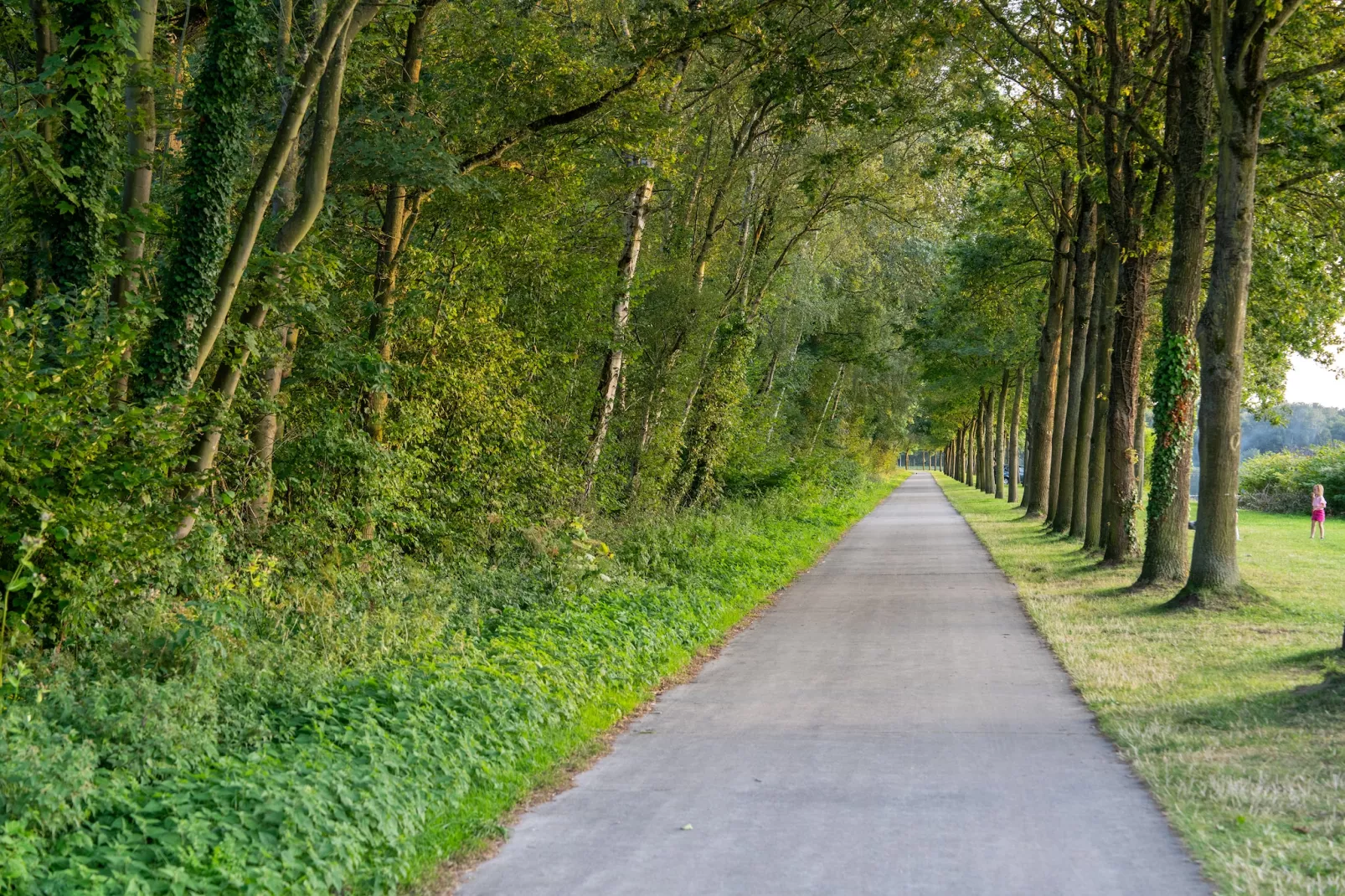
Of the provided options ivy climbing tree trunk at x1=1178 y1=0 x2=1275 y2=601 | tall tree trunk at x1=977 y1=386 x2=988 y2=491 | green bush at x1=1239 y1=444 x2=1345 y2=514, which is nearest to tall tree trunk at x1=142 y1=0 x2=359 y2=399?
ivy climbing tree trunk at x1=1178 y1=0 x2=1275 y2=601

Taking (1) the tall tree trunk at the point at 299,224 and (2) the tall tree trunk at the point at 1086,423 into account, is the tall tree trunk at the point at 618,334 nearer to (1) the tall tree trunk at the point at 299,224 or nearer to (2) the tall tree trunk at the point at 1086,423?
(1) the tall tree trunk at the point at 299,224

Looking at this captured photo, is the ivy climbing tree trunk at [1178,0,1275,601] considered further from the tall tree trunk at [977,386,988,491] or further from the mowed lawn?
the tall tree trunk at [977,386,988,491]

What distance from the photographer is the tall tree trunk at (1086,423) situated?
23453 mm

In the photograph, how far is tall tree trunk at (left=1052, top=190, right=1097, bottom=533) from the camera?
81.1 feet

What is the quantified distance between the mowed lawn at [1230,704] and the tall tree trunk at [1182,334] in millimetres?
1024

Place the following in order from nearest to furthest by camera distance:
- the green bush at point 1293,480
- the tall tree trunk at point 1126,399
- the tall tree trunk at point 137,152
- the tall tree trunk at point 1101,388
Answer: the tall tree trunk at point 137,152 < the tall tree trunk at point 1126,399 < the tall tree trunk at point 1101,388 < the green bush at point 1293,480

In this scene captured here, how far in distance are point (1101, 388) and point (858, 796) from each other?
1739cm

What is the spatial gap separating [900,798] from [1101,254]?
61.7ft

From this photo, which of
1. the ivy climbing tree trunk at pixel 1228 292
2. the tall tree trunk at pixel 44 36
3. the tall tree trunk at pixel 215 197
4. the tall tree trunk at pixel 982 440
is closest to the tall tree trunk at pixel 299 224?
the tall tree trunk at pixel 215 197

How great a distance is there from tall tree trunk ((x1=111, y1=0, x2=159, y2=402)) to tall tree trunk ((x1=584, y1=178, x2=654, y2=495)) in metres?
9.02

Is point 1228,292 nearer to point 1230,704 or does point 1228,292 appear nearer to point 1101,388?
point 1230,704

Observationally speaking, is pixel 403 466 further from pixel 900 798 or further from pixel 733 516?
pixel 733 516

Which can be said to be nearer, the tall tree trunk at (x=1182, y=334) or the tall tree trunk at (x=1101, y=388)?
the tall tree trunk at (x=1182, y=334)

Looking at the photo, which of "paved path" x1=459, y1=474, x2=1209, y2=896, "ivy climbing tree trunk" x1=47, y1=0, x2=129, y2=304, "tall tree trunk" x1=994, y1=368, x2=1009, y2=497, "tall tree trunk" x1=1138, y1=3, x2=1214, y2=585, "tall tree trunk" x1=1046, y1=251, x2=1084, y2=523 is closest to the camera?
"paved path" x1=459, y1=474, x2=1209, y2=896
